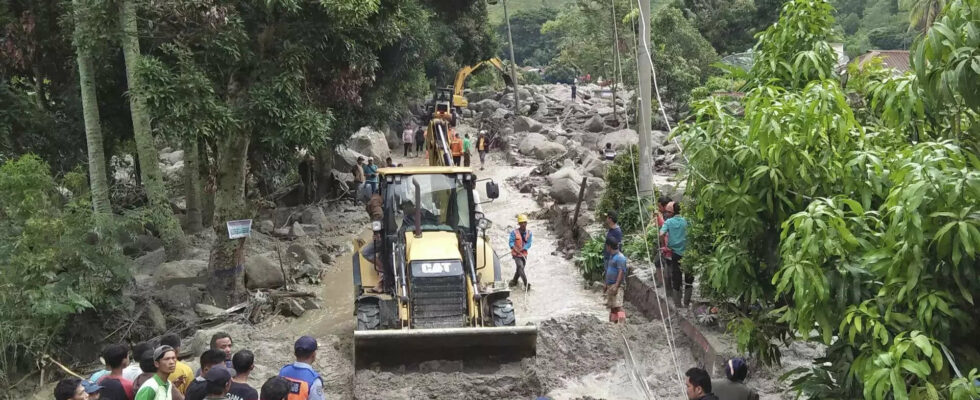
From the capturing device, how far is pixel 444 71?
34.7 metres

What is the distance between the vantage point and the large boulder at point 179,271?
13203mm

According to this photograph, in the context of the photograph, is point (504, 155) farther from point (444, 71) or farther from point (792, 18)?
point (792, 18)

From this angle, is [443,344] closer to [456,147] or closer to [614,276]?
[614,276]

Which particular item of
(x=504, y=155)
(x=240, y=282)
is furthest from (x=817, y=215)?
(x=504, y=155)

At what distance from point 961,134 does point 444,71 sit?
101 feet

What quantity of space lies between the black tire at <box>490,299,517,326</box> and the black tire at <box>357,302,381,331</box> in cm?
133

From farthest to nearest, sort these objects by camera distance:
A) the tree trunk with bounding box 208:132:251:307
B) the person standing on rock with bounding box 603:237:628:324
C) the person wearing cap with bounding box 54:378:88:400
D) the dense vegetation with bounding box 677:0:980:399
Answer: the tree trunk with bounding box 208:132:251:307, the person standing on rock with bounding box 603:237:628:324, the person wearing cap with bounding box 54:378:88:400, the dense vegetation with bounding box 677:0:980:399

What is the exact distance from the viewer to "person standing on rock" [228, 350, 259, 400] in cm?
531

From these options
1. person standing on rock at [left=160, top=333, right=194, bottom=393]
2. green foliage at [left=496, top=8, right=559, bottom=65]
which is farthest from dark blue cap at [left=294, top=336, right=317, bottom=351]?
green foliage at [left=496, top=8, right=559, bottom=65]

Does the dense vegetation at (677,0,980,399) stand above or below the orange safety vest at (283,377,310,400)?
above

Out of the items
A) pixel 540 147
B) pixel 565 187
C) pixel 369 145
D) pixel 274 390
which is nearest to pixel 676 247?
pixel 274 390

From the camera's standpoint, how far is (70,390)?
16.4 feet

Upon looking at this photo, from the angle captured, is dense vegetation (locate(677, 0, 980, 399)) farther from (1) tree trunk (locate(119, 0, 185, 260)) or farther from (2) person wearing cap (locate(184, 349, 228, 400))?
(1) tree trunk (locate(119, 0, 185, 260))

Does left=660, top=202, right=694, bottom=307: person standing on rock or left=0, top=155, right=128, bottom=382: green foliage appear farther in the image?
left=660, top=202, right=694, bottom=307: person standing on rock
